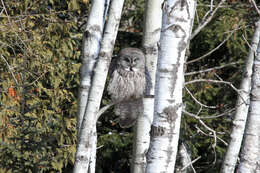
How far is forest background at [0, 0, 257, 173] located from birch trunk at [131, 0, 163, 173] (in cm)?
81

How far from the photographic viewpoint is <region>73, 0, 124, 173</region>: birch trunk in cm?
256

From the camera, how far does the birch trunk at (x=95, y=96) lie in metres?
2.56

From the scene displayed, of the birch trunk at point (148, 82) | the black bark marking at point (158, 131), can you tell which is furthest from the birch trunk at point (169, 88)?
the birch trunk at point (148, 82)

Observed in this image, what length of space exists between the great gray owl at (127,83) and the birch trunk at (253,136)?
1.79 metres

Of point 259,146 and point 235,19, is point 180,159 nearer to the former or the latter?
point 235,19

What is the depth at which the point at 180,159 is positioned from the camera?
5.44 metres

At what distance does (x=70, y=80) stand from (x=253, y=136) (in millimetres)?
3351

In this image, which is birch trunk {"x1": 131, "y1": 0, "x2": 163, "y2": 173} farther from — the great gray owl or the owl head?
the owl head

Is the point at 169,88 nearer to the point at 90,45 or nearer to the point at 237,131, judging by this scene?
the point at 90,45

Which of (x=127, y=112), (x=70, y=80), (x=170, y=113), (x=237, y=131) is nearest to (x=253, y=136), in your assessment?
(x=170, y=113)

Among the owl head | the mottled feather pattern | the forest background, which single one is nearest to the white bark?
the forest background

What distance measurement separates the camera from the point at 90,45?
2738mm

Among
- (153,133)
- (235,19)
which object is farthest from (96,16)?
(235,19)

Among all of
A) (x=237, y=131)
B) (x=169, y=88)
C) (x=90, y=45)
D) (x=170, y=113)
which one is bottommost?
(x=237, y=131)
